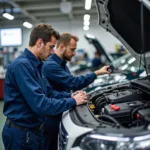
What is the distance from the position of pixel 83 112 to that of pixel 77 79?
1065 mm

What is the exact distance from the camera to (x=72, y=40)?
10.5 feet

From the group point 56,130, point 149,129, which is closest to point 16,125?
point 56,130

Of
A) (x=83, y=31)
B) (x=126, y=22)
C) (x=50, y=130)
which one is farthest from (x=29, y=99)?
(x=83, y=31)

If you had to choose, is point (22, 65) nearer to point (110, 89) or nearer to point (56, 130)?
point (56, 130)

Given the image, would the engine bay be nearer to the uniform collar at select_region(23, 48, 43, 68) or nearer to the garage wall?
the uniform collar at select_region(23, 48, 43, 68)

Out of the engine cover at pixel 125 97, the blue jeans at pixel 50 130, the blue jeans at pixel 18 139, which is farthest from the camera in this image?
the blue jeans at pixel 50 130

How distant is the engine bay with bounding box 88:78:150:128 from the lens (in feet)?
6.34

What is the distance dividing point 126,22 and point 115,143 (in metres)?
1.58

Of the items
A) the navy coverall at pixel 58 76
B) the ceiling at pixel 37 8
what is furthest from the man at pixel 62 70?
the ceiling at pixel 37 8

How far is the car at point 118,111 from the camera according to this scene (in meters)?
1.59

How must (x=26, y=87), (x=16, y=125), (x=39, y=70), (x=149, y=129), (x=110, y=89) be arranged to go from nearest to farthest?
(x=149, y=129)
(x=26, y=87)
(x=16, y=125)
(x=39, y=70)
(x=110, y=89)

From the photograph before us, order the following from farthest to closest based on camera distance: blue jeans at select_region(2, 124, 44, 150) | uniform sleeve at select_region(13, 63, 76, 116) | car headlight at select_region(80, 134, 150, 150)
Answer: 1. blue jeans at select_region(2, 124, 44, 150)
2. uniform sleeve at select_region(13, 63, 76, 116)
3. car headlight at select_region(80, 134, 150, 150)

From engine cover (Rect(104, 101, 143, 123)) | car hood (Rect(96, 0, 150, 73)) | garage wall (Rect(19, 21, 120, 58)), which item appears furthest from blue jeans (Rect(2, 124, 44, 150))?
garage wall (Rect(19, 21, 120, 58))

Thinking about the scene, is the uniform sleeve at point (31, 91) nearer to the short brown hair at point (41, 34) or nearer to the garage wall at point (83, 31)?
the short brown hair at point (41, 34)
